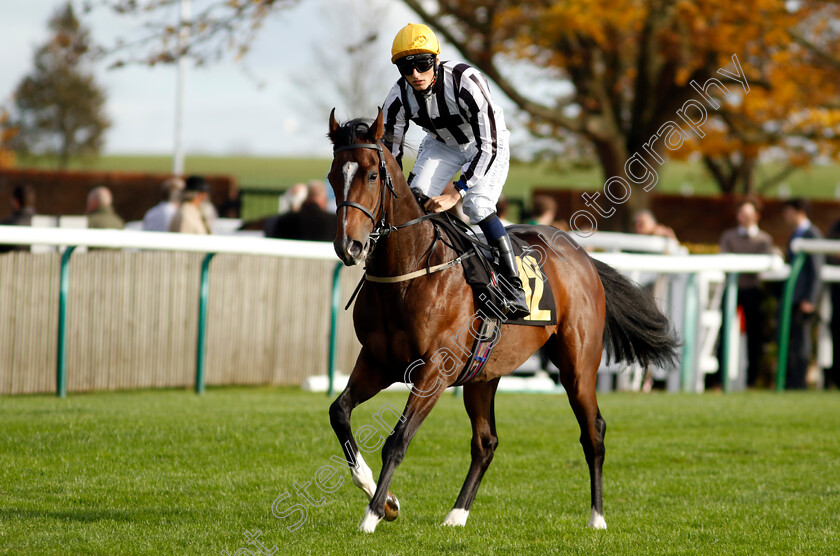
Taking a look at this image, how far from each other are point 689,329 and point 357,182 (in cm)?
741

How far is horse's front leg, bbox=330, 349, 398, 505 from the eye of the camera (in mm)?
4828

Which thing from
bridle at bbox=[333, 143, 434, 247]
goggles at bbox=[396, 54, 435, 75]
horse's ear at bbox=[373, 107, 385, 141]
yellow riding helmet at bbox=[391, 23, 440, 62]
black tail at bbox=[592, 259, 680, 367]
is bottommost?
black tail at bbox=[592, 259, 680, 367]

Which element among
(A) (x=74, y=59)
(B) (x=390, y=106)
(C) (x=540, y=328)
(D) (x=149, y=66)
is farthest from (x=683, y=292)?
(A) (x=74, y=59)

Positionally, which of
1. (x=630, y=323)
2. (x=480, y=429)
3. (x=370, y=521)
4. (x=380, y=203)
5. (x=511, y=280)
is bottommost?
(x=370, y=521)

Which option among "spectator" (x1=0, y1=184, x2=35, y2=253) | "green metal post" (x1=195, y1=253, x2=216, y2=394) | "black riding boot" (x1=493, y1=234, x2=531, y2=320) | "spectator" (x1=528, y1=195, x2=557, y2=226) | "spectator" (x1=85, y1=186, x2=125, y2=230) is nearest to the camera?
"black riding boot" (x1=493, y1=234, x2=531, y2=320)

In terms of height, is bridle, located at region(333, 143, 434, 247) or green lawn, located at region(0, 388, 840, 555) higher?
bridle, located at region(333, 143, 434, 247)

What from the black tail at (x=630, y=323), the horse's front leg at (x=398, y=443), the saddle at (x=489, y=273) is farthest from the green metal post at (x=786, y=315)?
the horse's front leg at (x=398, y=443)

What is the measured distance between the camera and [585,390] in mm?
5645

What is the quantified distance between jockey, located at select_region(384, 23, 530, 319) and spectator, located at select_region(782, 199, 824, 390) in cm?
752

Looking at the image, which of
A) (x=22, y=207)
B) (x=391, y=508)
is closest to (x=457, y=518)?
(x=391, y=508)

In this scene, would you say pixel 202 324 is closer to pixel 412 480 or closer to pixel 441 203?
pixel 412 480

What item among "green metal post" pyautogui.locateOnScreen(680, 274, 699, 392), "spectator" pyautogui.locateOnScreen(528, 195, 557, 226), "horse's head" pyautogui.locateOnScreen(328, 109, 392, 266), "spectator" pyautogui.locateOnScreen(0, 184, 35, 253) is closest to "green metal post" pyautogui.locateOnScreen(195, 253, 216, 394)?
"spectator" pyautogui.locateOnScreen(0, 184, 35, 253)

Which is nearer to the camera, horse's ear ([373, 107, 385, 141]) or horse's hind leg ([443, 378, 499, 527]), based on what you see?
horse's ear ([373, 107, 385, 141])

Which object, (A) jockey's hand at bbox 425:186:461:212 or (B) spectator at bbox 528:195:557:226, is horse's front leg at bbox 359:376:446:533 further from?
(B) spectator at bbox 528:195:557:226
